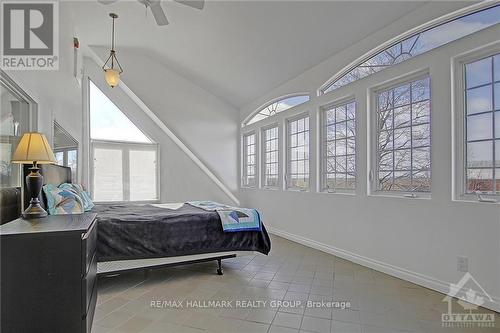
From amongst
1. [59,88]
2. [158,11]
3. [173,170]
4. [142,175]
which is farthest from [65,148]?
[173,170]

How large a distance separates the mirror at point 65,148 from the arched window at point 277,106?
11.3ft

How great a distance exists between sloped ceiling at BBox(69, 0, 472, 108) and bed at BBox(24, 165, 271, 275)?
257cm

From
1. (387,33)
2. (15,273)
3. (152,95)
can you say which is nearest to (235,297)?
(15,273)

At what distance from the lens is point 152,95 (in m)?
6.52

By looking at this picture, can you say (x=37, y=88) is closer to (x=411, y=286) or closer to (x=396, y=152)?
(x=396, y=152)

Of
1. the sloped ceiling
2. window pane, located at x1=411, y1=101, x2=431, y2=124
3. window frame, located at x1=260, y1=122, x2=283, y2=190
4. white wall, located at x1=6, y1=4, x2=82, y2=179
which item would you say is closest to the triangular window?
white wall, located at x1=6, y1=4, x2=82, y2=179

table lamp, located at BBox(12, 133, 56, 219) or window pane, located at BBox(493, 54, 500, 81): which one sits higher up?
window pane, located at BBox(493, 54, 500, 81)

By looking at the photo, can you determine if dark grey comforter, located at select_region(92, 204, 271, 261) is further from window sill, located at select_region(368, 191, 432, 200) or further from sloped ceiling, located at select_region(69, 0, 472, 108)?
sloped ceiling, located at select_region(69, 0, 472, 108)

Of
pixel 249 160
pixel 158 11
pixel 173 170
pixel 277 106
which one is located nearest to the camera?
pixel 158 11

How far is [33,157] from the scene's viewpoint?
79.1 inches

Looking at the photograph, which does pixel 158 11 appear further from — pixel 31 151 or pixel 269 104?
pixel 269 104

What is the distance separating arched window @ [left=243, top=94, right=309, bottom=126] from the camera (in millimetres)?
5215

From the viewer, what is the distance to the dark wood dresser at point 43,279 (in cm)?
153

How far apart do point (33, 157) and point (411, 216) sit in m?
3.41
